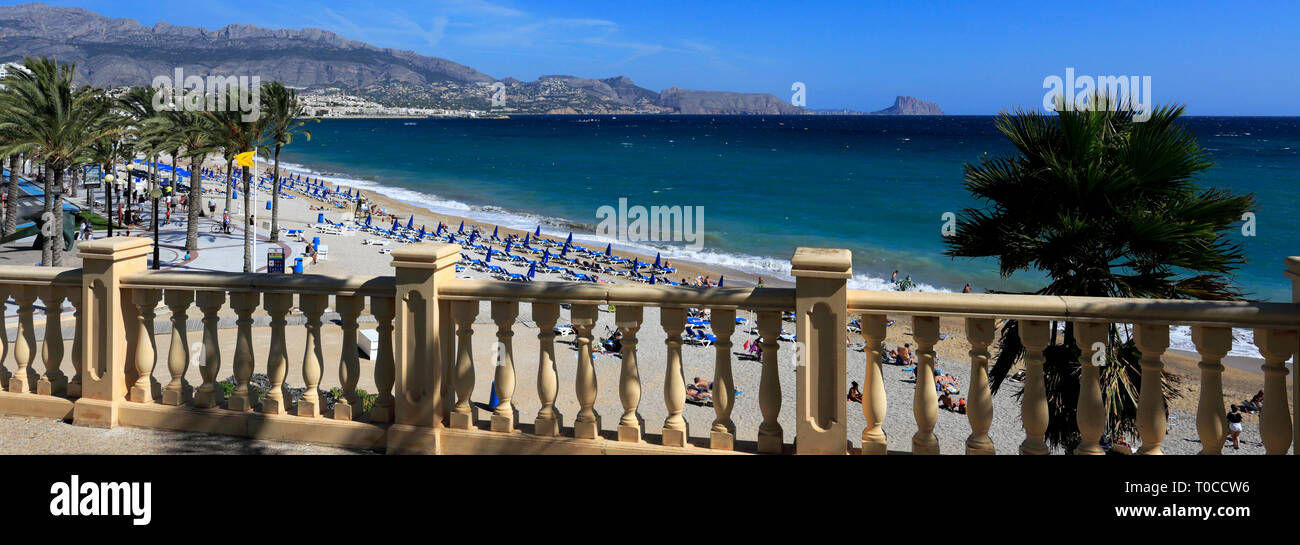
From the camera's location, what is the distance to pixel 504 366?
466 centimetres

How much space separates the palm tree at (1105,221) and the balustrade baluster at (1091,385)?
2.83 m

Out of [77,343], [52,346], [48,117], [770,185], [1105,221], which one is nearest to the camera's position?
[52,346]

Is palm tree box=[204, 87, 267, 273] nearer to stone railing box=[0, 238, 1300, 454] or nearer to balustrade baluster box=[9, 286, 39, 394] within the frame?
balustrade baluster box=[9, 286, 39, 394]

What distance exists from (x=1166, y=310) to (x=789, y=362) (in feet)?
53.2

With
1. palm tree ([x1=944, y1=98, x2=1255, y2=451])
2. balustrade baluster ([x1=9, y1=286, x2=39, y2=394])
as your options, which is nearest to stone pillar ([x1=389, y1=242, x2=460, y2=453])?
balustrade baluster ([x1=9, y1=286, x2=39, y2=394])

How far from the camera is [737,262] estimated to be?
131ft

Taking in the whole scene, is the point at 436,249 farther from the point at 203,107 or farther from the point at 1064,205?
the point at 203,107

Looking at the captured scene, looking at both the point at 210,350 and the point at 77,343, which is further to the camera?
the point at 77,343

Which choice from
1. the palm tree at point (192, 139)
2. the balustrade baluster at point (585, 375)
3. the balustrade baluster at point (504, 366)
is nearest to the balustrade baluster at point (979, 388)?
the balustrade baluster at point (585, 375)

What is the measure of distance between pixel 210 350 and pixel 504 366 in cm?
177

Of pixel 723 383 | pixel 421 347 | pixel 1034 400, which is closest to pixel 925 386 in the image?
pixel 1034 400

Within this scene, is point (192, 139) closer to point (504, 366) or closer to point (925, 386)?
point (504, 366)

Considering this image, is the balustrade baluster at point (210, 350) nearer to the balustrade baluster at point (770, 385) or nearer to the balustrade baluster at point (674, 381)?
the balustrade baluster at point (674, 381)
